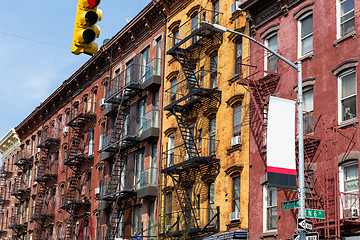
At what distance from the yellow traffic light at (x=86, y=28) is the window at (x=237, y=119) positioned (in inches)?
670

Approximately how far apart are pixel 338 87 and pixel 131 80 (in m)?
19.3

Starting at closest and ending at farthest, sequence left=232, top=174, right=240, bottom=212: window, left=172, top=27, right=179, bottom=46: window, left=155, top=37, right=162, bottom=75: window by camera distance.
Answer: left=232, top=174, right=240, bottom=212: window
left=172, top=27, right=179, bottom=46: window
left=155, top=37, right=162, bottom=75: window

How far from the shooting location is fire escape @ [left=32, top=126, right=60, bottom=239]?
177 feet

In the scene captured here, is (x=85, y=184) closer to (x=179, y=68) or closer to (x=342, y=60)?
(x=179, y=68)

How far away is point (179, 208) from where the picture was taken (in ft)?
107

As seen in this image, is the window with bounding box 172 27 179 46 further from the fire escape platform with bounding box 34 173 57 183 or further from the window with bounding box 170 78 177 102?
the fire escape platform with bounding box 34 173 57 183

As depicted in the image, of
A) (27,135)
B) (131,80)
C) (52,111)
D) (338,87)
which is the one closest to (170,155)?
(131,80)

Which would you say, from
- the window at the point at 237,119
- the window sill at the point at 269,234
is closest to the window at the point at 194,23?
the window at the point at 237,119

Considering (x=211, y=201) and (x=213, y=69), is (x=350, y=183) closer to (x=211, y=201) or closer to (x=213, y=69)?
(x=211, y=201)

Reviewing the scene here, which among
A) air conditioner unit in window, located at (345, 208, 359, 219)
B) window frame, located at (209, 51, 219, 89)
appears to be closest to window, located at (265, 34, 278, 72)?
window frame, located at (209, 51, 219, 89)

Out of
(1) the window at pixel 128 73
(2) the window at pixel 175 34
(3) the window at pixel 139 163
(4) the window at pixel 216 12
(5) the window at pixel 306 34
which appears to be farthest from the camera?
(1) the window at pixel 128 73

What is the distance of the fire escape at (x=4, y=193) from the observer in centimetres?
7050

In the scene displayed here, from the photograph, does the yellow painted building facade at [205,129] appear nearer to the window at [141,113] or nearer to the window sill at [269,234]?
the window sill at [269,234]

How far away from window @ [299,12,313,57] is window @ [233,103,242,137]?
4955 mm
